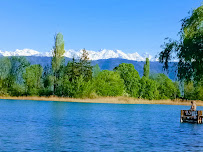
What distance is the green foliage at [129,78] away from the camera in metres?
125

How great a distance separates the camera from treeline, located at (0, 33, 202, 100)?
108 metres

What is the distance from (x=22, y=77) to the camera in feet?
399

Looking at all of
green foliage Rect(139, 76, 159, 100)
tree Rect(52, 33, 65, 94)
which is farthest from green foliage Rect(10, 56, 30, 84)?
→ green foliage Rect(139, 76, 159, 100)

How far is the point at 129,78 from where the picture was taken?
5027 inches

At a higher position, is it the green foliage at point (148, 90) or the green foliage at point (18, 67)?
the green foliage at point (18, 67)

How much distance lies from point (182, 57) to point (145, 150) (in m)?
10.6

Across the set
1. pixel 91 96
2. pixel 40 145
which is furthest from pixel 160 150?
pixel 91 96

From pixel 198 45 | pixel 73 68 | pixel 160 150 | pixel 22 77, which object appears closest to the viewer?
pixel 160 150

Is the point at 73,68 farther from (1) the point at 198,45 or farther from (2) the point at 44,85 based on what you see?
(1) the point at 198,45

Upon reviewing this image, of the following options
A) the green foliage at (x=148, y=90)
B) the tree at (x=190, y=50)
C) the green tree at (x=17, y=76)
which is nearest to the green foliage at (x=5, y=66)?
the green tree at (x=17, y=76)

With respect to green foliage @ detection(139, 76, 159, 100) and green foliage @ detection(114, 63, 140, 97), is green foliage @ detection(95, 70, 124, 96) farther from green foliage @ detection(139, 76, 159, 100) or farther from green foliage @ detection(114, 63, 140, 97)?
green foliage @ detection(139, 76, 159, 100)

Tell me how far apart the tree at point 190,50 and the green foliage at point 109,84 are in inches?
3199

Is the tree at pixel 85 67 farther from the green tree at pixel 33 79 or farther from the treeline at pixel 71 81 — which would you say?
the green tree at pixel 33 79

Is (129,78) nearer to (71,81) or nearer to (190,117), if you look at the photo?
(71,81)
